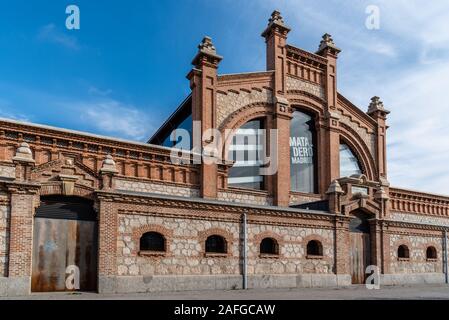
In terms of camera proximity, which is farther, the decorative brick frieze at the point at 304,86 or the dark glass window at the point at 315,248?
the decorative brick frieze at the point at 304,86

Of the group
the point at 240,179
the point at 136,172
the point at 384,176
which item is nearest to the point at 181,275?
the point at 136,172

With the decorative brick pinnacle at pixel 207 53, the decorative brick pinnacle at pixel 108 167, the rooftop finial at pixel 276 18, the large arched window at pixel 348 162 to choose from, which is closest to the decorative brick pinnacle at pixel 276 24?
the rooftop finial at pixel 276 18

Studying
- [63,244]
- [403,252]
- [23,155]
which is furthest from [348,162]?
[23,155]

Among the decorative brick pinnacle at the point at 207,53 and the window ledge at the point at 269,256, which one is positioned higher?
the decorative brick pinnacle at the point at 207,53

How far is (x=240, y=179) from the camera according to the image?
2456 centimetres

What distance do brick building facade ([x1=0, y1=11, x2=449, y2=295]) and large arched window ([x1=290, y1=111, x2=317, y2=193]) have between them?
0.09m

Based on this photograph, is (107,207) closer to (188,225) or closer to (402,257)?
(188,225)

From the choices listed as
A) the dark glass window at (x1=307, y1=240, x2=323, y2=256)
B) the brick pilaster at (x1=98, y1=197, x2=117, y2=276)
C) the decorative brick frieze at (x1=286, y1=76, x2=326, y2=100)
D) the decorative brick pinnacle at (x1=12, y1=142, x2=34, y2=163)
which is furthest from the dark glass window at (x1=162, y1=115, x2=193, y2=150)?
the decorative brick pinnacle at (x1=12, y1=142, x2=34, y2=163)

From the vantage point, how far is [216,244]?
61.0 ft

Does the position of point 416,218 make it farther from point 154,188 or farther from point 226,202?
point 154,188

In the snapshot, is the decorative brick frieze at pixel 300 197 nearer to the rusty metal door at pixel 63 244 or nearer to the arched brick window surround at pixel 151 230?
the arched brick window surround at pixel 151 230

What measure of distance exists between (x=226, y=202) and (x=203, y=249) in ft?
7.11

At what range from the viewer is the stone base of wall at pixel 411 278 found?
77.7ft

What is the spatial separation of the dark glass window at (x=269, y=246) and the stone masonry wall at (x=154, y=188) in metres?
4.23
